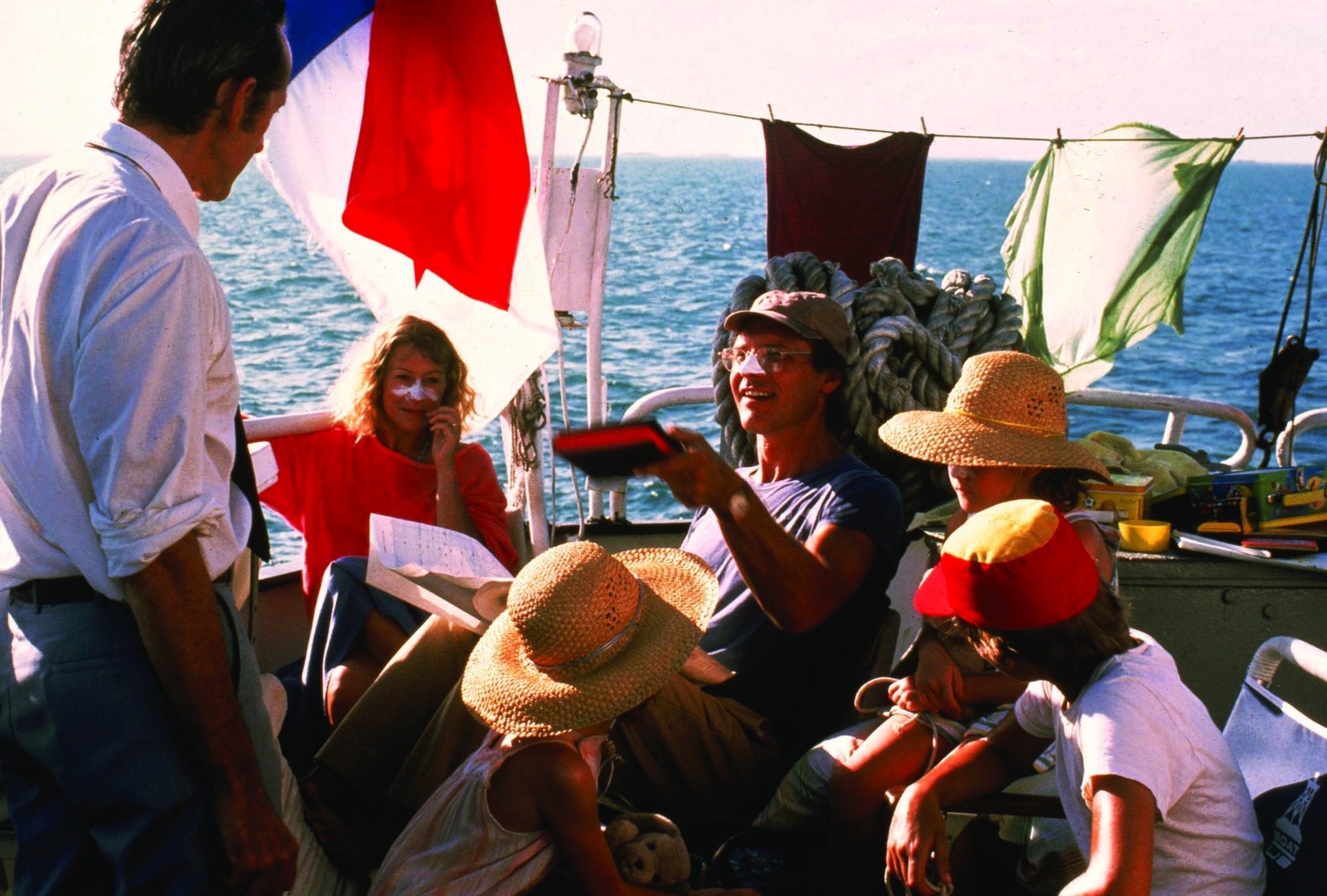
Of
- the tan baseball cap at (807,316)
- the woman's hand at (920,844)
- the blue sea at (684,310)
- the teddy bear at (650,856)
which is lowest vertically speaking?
the blue sea at (684,310)

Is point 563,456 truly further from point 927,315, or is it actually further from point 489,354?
point 927,315

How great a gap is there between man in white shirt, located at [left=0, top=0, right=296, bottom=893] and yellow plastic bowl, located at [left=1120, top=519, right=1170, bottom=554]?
2543 millimetres

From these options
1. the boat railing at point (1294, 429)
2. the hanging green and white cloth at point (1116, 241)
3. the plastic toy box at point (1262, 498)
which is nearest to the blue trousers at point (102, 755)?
the plastic toy box at point (1262, 498)

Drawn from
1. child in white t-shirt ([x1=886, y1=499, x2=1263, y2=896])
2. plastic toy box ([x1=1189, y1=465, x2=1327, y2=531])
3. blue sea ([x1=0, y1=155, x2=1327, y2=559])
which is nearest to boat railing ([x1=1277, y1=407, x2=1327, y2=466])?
plastic toy box ([x1=1189, y1=465, x2=1327, y2=531])

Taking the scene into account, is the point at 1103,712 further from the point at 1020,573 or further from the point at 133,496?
the point at 133,496

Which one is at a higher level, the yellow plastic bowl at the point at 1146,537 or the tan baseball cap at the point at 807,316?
the tan baseball cap at the point at 807,316

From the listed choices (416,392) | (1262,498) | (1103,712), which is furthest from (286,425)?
(1262,498)

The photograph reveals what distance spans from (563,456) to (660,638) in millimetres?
413

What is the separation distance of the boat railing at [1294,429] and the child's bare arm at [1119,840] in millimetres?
2697

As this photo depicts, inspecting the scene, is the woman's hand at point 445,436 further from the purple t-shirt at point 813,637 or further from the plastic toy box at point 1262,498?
the plastic toy box at point 1262,498

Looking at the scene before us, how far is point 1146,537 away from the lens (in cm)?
344

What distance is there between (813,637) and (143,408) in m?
1.69

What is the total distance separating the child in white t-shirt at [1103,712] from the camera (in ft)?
6.06

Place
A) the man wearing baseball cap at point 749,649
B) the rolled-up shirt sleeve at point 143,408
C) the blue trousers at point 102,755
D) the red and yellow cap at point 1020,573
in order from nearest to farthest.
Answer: the rolled-up shirt sleeve at point 143,408
the blue trousers at point 102,755
the red and yellow cap at point 1020,573
the man wearing baseball cap at point 749,649
